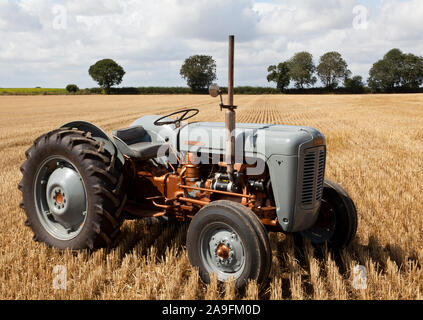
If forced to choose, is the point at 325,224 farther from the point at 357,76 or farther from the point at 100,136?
the point at 357,76

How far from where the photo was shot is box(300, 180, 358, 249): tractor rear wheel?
4.01m

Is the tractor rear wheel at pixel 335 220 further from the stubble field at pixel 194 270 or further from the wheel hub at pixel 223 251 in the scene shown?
the wheel hub at pixel 223 251

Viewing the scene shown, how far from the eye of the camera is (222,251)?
10.8 feet

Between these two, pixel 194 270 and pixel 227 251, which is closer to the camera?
pixel 227 251

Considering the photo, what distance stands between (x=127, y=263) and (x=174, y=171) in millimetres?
1052

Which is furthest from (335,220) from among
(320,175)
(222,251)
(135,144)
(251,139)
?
(135,144)

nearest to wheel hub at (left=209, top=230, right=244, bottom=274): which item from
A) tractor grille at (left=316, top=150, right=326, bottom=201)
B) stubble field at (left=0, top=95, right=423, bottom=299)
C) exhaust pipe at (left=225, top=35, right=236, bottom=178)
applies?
stubble field at (left=0, top=95, right=423, bottom=299)

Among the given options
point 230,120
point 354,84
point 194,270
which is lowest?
point 194,270

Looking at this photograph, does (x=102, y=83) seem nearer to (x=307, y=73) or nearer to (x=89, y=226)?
(x=307, y=73)

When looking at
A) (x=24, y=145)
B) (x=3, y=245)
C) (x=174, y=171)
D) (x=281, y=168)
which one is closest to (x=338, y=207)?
(x=281, y=168)

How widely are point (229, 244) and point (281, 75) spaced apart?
232ft

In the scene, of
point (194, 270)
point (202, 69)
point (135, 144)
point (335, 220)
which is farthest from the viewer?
point (202, 69)

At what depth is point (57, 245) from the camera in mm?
3969

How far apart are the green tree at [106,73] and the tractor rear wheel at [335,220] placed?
74.6 m
